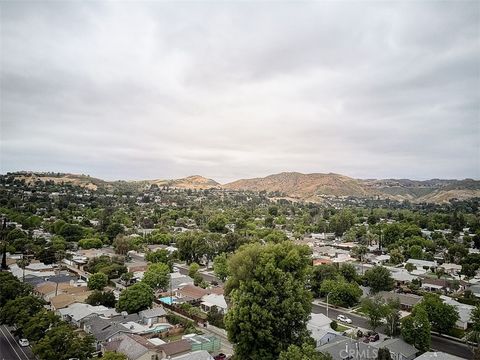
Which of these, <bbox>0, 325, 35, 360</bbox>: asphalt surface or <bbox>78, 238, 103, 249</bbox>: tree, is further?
<bbox>78, 238, 103, 249</bbox>: tree

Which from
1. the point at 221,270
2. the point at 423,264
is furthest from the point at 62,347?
the point at 423,264

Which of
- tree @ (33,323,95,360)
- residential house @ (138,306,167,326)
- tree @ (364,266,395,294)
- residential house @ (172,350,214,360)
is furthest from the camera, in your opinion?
tree @ (364,266,395,294)

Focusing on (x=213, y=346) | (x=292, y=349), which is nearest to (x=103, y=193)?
(x=213, y=346)

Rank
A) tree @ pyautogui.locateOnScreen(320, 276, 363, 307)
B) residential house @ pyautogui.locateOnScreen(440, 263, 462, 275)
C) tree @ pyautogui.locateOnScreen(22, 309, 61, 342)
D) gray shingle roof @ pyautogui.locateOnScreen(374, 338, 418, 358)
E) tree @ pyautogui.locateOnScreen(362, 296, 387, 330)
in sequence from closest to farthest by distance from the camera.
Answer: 1. tree @ pyautogui.locateOnScreen(22, 309, 61, 342)
2. gray shingle roof @ pyautogui.locateOnScreen(374, 338, 418, 358)
3. tree @ pyautogui.locateOnScreen(362, 296, 387, 330)
4. tree @ pyautogui.locateOnScreen(320, 276, 363, 307)
5. residential house @ pyautogui.locateOnScreen(440, 263, 462, 275)

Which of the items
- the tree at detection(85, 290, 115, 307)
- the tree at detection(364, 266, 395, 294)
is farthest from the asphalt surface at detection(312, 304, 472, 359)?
the tree at detection(85, 290, 115, 307)

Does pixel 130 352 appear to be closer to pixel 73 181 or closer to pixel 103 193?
pixel 103 193

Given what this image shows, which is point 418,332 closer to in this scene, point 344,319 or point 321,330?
point 321,330

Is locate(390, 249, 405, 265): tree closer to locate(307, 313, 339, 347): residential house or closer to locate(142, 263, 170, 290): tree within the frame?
locate(307, 313, 339, 347): residential house

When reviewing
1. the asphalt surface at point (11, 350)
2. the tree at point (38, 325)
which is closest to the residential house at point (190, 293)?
the tree at point (38, 325)
